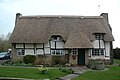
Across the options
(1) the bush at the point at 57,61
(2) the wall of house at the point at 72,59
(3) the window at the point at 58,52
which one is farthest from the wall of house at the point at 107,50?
(1) the bush at the point at 57,61

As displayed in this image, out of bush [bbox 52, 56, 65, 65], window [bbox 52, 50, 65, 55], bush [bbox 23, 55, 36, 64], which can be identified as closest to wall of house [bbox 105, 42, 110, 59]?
window [bbox 52, 50, 65, 55]

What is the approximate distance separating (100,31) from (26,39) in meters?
11.2

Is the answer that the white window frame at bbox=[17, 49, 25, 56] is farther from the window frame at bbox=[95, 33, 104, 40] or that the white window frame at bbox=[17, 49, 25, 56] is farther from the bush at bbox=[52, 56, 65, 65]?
the window frame at bbox=[95, 33, 104, 40]

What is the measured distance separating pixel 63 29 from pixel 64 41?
2281 mm

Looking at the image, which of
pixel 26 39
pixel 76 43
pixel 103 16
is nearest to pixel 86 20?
pixel 103 16

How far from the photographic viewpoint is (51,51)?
128 ft

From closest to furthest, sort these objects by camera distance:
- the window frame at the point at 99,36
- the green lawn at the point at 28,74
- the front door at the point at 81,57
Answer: the green lawn at the point at 28,74 → the front door at the point at 81,57 → the window frame at the point at 99,36

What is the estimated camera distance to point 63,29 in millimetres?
40031

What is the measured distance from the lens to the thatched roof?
38.3 meters

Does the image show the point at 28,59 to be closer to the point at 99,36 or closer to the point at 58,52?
the point at 58,52

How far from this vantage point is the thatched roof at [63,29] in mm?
38312

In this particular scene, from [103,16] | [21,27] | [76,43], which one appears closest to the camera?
[76,43]

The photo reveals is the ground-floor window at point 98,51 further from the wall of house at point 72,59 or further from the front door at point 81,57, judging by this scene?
the wall of house at point 72,59

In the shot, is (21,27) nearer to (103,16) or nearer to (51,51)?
(51,51)
